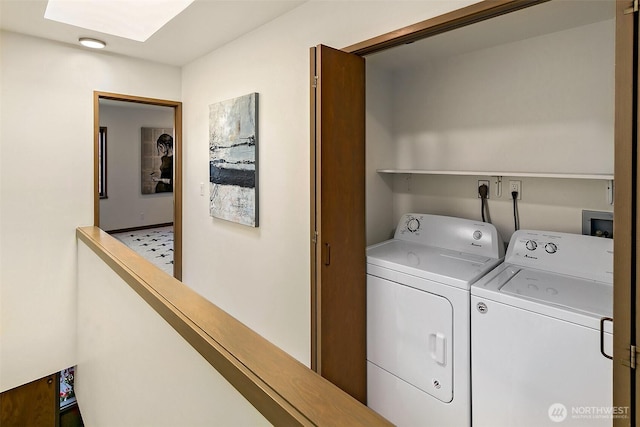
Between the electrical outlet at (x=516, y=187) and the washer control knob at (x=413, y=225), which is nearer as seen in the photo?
the electrical outlet at (x=516, y=187)

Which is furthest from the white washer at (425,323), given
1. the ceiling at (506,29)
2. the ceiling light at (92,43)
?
the ceiling light at (92,43)

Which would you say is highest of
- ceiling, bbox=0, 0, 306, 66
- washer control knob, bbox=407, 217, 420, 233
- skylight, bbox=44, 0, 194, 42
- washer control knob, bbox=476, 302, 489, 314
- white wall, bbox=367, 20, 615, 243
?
skylight, bbox=44, 0, 194, 42

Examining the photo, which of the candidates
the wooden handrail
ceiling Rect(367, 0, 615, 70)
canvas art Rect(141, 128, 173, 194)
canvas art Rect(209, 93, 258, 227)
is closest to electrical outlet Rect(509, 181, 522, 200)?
ceiling Rect(367, 0, 615, 70)

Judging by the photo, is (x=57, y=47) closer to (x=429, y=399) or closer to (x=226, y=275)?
(x=226, y=275)

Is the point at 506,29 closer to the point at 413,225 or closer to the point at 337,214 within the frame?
the point at 413,225

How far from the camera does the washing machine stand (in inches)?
53.4

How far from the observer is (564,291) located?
1.60m

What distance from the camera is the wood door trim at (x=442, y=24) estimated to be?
4.52 ft

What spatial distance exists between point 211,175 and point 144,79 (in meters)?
1.16

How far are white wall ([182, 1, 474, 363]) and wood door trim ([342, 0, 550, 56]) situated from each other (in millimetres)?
55

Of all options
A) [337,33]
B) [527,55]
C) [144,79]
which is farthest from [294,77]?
[144,79]

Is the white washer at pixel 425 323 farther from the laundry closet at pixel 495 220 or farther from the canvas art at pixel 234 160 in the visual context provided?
the canvas art at pixel 234 160

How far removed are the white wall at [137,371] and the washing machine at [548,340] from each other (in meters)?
1.21

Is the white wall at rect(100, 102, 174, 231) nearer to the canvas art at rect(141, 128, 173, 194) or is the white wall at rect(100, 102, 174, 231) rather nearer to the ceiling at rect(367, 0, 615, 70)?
the canvas art at rect(141, 128, 173, 194)
